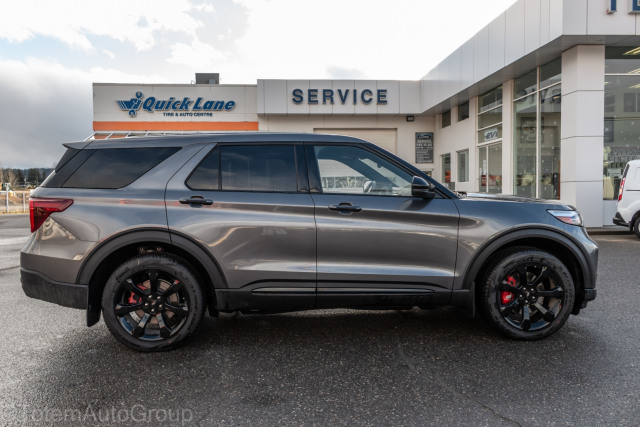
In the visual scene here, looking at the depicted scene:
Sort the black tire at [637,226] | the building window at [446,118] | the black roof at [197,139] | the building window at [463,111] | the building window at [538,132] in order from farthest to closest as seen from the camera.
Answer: the building window at [446,118] → the building window at [463,111] → the building window at [538,132] → the black tire at [637,226] → the black roof at [197,139]

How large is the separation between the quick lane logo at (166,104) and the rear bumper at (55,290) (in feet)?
59.3

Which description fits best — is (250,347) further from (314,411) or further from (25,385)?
(25,385)

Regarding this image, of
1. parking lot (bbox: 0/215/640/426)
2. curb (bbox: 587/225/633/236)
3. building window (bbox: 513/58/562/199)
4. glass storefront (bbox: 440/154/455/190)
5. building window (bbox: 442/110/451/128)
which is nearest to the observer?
parking lot (bbox: 0/215/640/426)

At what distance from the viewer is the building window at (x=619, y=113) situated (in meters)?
11.2

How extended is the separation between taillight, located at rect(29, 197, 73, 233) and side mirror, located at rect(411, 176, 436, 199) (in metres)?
2.68

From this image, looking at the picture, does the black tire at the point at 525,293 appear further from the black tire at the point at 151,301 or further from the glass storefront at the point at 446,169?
the glass storefront at the point at 446,169

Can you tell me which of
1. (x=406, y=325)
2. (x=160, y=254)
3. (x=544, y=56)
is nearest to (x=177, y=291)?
(x=160, y=254)

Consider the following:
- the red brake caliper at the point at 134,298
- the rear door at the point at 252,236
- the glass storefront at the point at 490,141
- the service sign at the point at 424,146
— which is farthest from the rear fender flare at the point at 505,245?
the service sign at the point at 424,146

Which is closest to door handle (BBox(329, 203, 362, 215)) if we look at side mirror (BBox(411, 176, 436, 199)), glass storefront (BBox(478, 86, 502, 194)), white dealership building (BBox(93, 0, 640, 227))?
side mirror (BBox(411, 176, 436, 199))

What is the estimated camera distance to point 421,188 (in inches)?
130

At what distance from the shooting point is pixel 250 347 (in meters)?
3.44

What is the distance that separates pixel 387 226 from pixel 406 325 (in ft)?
3.89

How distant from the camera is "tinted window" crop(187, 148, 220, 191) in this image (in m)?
3.36

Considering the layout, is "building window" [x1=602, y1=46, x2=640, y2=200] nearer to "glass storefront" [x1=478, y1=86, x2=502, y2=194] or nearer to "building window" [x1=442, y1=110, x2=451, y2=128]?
"glass storefront" [x1=478, y1=86, x2=502, y2=194]
